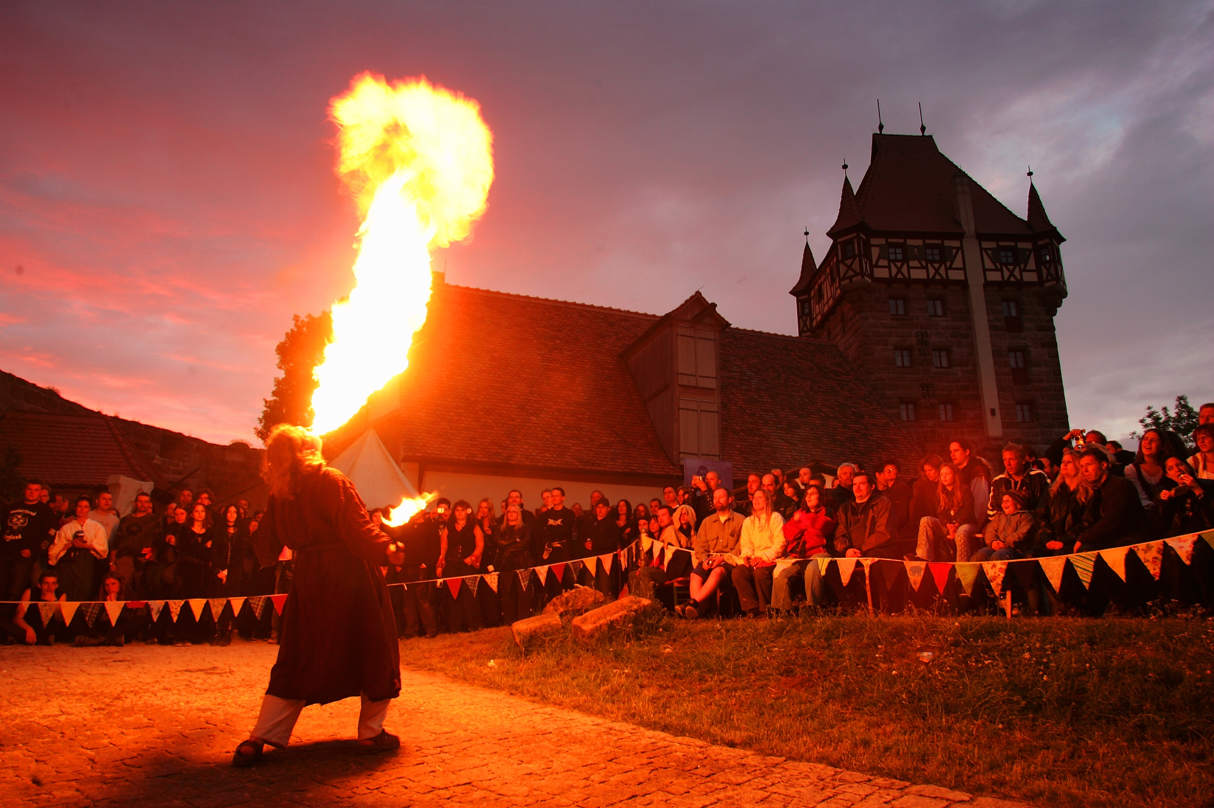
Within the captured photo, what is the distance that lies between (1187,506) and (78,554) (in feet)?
44.5

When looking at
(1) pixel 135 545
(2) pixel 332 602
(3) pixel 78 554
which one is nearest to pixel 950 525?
(2) pixel 332 602

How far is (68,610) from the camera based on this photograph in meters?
10.4

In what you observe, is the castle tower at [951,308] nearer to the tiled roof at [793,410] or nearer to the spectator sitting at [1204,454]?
the tiled roof at [793,410]

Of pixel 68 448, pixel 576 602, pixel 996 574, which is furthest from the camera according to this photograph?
pixel 68 448

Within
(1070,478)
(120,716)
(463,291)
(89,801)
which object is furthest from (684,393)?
(89,801)

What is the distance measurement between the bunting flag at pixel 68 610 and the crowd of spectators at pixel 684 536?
278mm

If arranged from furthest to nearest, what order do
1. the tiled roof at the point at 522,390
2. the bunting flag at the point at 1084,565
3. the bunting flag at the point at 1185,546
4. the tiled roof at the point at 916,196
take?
the tiled roof at the point at 916,196 < the tiled roof at the point at 522,390 < the bunting flag at the point at 1084,565 < the bunting flag at the point at 1185,546

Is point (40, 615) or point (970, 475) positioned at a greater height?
point (970, 475)

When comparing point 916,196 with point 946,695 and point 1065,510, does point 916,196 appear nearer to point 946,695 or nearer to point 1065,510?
point 1065,510

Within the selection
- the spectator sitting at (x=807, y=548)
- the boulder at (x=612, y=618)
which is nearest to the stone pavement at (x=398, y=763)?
the boulder at (x=612, y=618)

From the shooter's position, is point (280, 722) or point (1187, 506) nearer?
point (280, 722)

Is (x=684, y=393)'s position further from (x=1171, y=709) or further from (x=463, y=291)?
(x=1171, y=709)

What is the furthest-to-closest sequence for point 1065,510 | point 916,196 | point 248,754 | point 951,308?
point 916,196
point 951,308
point 1065,510
point 248,754

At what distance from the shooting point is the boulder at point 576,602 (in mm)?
9898
